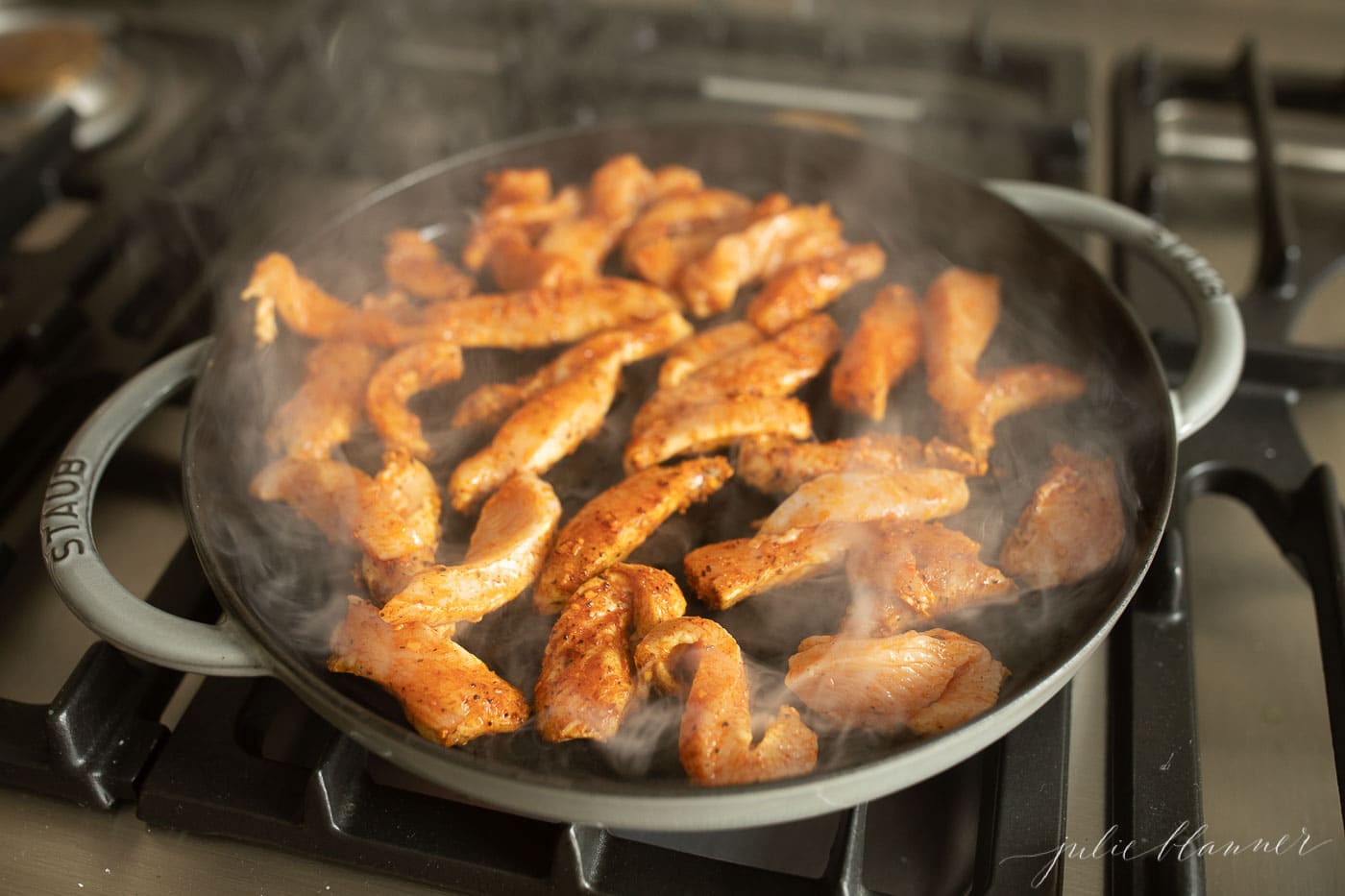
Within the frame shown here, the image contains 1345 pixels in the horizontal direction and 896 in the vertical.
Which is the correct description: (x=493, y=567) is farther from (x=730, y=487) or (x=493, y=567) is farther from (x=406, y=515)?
(x=730, y=487)

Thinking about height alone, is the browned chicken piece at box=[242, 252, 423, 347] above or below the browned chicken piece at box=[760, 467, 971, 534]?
above

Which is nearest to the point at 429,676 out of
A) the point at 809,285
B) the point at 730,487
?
the point at 730,487

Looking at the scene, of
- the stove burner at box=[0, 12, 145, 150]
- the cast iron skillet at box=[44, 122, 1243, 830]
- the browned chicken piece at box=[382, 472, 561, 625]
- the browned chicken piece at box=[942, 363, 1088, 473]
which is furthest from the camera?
the stove burner at box=[0, 12, 145, 150]

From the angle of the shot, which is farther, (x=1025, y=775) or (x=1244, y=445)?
(x=1244, y=445)

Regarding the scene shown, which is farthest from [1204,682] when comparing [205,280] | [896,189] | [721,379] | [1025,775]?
[205,280]

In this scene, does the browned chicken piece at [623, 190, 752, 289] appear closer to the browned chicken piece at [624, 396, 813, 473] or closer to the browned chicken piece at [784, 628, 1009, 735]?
the browned chicken piece at [624, 396, 813, 473]

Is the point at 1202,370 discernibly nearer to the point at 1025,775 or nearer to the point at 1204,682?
the point at 1204,682

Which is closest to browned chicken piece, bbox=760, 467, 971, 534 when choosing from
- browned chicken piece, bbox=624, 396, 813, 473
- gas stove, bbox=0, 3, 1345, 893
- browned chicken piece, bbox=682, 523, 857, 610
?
browned chicken piece, bbox=682, 523, 857, 610
